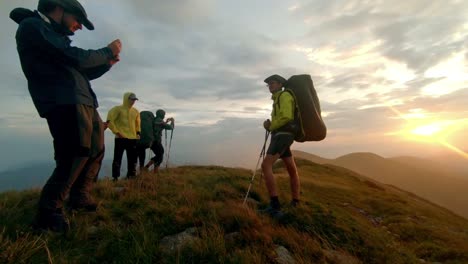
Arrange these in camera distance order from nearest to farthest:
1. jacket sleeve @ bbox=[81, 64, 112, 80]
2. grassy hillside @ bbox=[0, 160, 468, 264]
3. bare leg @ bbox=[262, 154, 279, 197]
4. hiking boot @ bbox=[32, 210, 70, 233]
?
1. grassy hillside @ bbox=[0, 160, 468, 264]
2. hiking boot @ bbox=[32, 210, 70, 233]
3. jacket sleeve @ bbox=[81, 64, 112, 80]
4. bare leg @ bbox=[262, 154, 279, 197]

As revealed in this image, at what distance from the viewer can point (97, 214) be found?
17.1ft

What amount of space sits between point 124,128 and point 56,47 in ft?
21.7

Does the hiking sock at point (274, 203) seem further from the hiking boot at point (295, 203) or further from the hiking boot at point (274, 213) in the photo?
the hiking boot at point (295, 203)

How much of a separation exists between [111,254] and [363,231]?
4448 millimetres

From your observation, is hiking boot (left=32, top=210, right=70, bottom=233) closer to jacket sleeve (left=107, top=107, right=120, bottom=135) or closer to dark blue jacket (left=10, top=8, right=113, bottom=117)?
dark blue jacket (left=10, top=8, right=113, bottom=117)

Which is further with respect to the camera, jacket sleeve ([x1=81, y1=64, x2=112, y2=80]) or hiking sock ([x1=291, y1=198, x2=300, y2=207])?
hiking sock ([x1=291, y1=198, x2=300, y2=207])

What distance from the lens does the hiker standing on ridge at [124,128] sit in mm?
10469

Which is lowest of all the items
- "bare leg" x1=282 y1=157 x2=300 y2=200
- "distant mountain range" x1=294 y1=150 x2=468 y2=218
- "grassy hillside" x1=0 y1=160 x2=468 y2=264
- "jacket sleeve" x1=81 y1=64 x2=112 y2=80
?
"distant mountain range" x1=294 y1=150 x2=468 y2=218

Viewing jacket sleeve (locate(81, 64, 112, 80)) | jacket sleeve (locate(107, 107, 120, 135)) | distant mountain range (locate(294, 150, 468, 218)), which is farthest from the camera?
distant mountain range (locate(294, 150, 468, 218))

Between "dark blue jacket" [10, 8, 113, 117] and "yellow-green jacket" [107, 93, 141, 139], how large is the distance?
6.09 meters

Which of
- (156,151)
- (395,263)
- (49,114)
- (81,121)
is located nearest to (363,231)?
(395,263)

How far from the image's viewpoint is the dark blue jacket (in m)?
4.10

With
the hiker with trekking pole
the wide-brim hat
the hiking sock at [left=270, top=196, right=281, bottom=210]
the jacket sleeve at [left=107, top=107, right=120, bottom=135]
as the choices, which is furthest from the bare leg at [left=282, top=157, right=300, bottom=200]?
the jacket sleeve at [left=107, top=107, right=120, bottom=135]

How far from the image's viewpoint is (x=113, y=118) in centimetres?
1048
